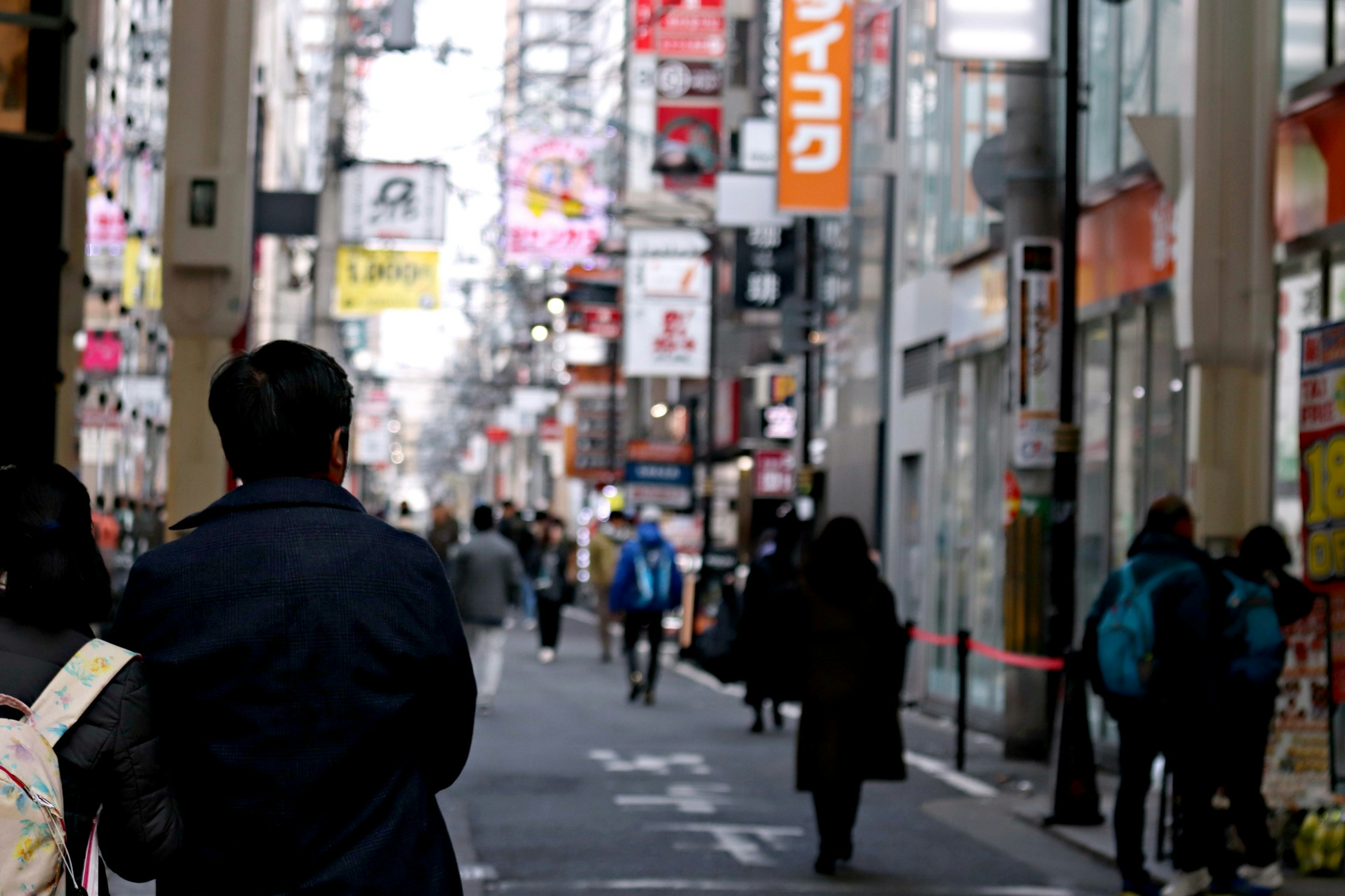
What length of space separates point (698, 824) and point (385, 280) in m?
19.3

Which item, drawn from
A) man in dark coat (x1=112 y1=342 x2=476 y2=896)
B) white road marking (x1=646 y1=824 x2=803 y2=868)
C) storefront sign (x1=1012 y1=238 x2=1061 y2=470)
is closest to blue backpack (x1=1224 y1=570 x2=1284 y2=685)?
white road marking (x1=646 y1=824 x2=803 y2=868)

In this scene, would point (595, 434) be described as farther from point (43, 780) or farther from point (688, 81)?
point (43, 780)

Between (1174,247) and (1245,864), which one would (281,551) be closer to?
(1245,864)

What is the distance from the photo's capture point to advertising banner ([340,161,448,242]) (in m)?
26.5

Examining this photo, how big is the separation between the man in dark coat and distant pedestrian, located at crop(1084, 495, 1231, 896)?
621 cm

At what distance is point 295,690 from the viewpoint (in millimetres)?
3500

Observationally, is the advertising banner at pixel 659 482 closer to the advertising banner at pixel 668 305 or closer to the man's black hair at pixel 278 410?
the advertising banner at pixel 668 305

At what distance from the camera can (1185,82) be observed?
1392 cm

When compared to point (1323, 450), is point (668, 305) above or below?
above

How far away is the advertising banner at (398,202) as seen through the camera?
2645 centimetres

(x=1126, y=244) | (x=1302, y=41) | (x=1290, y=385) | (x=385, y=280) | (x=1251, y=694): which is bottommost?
(x=1251, y=694)

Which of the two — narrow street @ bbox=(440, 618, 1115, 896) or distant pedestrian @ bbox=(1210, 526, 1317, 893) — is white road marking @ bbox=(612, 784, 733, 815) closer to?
narrow street @ bbox=(440, 618, 1115, 896)

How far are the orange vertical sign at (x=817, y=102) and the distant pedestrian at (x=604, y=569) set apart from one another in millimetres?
5606

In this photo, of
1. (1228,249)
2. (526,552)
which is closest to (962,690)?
(1228,249)
